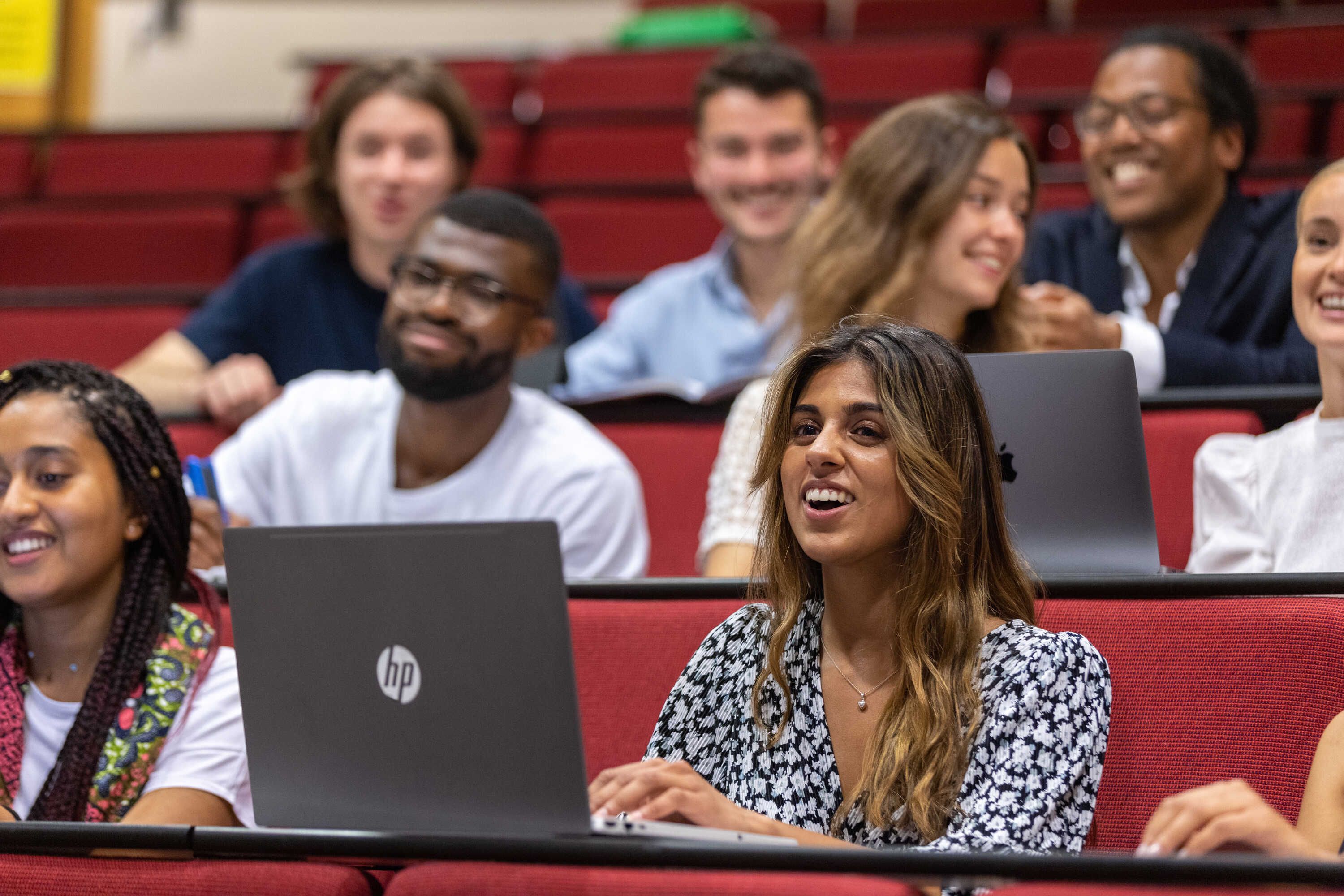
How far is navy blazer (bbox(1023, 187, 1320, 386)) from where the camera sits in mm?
1296

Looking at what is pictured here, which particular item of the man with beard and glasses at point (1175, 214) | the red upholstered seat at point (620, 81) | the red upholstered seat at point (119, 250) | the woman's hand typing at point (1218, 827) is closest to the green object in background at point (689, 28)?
the red upholstered seat at point (620, 81)

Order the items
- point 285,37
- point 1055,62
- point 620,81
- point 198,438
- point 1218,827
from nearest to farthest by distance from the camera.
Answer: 1. point 1218,827
2. point 198,438
3. point 1055,62
4. point 620,81
5. point 285,37

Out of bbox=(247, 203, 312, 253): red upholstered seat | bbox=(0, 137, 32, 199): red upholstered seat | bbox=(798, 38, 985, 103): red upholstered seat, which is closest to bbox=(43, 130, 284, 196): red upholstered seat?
bbox=(0, 137, 32, 199): red upholstered seat

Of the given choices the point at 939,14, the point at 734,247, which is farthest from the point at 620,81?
the point at 734,247

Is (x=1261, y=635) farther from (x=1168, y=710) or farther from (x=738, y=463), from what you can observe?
(x=738, y=463)

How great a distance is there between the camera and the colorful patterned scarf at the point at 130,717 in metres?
0.90

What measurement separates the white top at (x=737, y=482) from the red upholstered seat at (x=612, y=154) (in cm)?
121

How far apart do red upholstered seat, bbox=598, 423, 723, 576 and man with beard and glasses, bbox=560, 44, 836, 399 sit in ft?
0.83

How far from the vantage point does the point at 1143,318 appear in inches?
A: 57.9

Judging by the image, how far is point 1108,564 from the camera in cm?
92

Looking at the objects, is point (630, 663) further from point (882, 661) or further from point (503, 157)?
point (503, 157)

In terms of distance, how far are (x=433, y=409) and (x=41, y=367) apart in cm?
38

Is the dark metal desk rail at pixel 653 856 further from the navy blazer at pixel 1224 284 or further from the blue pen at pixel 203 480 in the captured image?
the navy blazer at pixel 1224 284

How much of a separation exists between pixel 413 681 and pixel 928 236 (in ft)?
2.33
